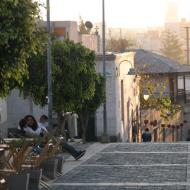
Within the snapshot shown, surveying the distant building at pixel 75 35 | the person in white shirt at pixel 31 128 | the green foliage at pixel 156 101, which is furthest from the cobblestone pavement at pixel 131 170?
the green foliage at pixel 156 101

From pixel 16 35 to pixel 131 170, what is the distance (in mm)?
8532

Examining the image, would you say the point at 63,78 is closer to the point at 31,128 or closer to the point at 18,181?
the point at 31,128

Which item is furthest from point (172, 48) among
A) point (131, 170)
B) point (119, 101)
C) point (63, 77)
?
point (131, 170)

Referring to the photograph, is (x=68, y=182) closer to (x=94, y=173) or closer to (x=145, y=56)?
(x=94, y=173)

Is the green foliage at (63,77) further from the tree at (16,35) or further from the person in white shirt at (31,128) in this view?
the tree at (16,35)

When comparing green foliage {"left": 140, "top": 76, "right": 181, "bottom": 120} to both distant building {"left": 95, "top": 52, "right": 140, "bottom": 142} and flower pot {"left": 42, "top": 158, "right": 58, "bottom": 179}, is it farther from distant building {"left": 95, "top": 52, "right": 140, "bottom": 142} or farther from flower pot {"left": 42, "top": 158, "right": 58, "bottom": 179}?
flower pot {"left": 42, "top": 158, "right": 58, "bottom": 179}

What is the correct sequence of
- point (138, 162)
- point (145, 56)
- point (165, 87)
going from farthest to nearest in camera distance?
1. point (145, 56)
2. point (165, 87)
3. point (138, 162)

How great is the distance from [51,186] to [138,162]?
5.92m

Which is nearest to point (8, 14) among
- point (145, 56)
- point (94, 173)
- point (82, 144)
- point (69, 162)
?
point (94, 173)

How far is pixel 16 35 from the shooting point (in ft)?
38.1

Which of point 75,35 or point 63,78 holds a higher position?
point 75,35

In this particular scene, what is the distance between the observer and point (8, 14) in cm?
1146

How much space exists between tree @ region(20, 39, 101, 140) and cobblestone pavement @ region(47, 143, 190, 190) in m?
1.77

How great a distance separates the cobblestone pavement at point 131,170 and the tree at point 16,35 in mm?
4333
